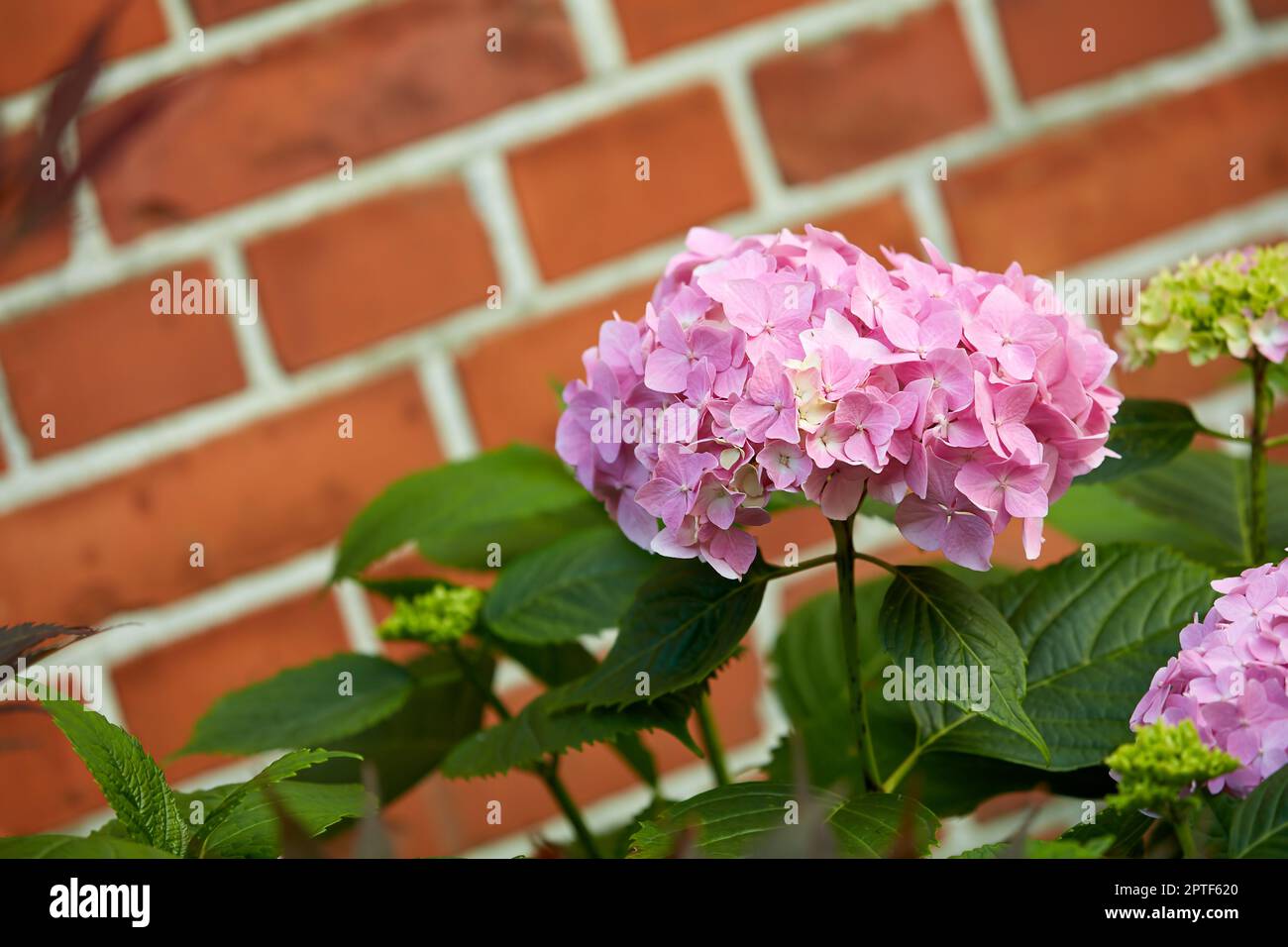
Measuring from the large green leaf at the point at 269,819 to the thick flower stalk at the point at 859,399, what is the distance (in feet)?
0.38

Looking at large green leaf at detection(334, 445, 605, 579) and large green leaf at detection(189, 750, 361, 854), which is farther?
large green leaf at detection(334, 445, 605, 579)

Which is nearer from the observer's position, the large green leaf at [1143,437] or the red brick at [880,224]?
the large green leaf at [1143,437]

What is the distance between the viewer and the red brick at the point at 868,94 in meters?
0.94

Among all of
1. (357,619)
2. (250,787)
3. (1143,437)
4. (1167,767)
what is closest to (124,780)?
(250,787)

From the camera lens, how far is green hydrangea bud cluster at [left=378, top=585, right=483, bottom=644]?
526mm

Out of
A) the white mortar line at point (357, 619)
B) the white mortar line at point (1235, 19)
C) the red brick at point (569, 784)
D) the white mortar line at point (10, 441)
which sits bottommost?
the red brick at point (569, 784)

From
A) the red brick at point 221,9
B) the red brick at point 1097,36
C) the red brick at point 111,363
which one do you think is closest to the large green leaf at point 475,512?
the red brick at point 111,363

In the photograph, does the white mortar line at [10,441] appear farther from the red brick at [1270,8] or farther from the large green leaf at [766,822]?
the red brick at [1270,8]

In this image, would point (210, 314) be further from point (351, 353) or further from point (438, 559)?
point (438, 559)

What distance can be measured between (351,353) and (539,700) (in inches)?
20.3

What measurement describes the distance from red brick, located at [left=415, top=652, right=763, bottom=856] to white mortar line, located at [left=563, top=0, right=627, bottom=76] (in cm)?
46

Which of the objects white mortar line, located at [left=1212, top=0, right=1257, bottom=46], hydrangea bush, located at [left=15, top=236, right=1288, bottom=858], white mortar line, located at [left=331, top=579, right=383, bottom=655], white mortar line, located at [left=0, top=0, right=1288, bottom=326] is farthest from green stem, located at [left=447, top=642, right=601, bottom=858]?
white mortar line, located at [left=1212, top=0, right=1257, bottom=46]

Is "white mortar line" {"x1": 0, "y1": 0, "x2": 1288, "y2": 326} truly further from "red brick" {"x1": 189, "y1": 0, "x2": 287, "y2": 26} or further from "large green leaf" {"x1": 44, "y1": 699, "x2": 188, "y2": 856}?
"large green leaf" {"x1": 44, "y1": 699, "x2": 188, "y2": 856}
